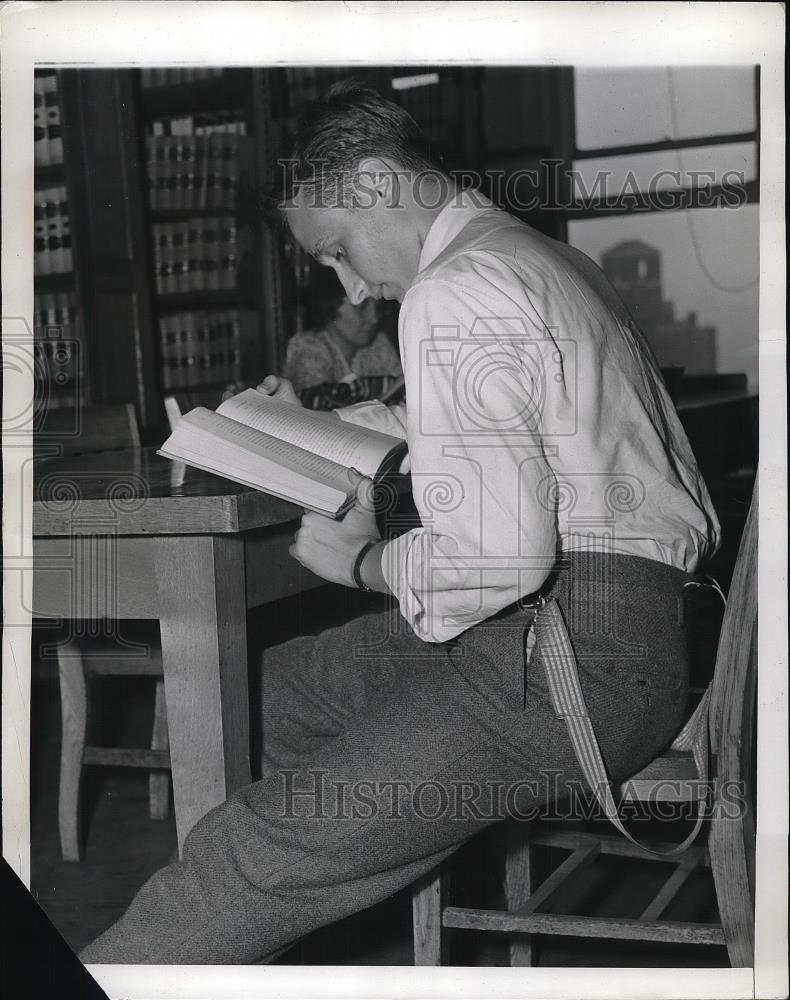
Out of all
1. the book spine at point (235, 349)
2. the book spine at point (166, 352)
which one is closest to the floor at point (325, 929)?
the book spine at point (166, 352)

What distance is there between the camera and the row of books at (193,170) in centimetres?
399

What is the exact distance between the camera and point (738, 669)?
1.21 m

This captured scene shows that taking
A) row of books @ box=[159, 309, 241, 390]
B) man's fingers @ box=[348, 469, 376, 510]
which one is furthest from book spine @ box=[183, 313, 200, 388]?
man's fingers @ box=[348, 469, 376, 510]

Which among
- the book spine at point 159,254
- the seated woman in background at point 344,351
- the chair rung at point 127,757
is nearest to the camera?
the chair rung at point 127,757

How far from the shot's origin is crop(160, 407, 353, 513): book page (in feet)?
3.97

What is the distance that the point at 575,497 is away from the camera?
1.19 m

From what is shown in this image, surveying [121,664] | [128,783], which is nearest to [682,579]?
[121,664]

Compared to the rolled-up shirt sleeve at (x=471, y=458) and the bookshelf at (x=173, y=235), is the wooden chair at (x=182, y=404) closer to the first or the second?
the rolled-up shirt sleeve at (x=471, y=458)

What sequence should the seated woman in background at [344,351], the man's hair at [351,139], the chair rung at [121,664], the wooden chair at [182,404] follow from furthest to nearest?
the seated woman in background at [344,351]
the chair rung at [121,664]
the wooden chair at [182,404]
the man's hair at [351,139]

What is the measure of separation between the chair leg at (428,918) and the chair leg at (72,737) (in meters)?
1.01

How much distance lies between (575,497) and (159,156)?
328 centimetres

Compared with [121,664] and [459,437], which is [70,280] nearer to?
[121,664]

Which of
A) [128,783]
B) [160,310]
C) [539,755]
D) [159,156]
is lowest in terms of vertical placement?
[128,783]

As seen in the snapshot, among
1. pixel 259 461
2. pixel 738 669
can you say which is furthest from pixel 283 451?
pixel 738 669
